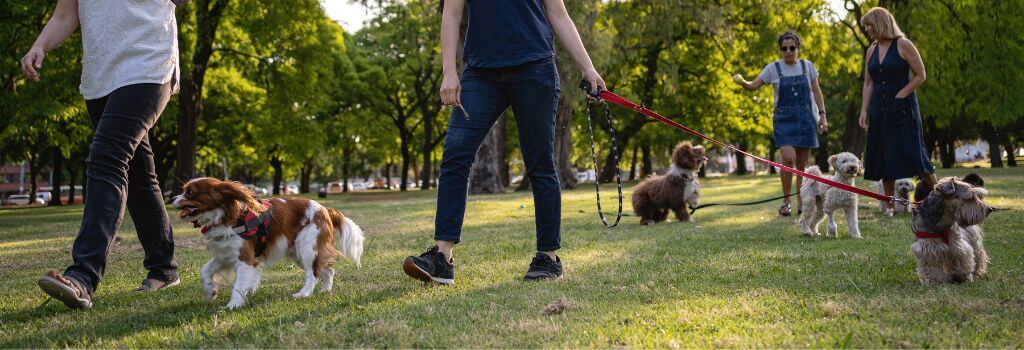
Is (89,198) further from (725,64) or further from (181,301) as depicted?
(725,64)

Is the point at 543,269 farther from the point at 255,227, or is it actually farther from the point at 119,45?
the point at 119,45

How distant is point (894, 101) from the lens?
7.27 meters

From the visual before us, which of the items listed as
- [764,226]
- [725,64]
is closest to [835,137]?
[725,64]

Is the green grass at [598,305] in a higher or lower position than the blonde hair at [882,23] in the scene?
lower

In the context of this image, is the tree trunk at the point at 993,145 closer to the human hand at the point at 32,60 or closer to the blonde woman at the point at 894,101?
the blonde woman at the point at 894,101

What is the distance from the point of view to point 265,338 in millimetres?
3068

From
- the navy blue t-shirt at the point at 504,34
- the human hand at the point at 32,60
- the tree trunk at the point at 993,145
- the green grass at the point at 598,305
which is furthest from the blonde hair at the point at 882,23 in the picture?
the tree trunk at the point at 993,145

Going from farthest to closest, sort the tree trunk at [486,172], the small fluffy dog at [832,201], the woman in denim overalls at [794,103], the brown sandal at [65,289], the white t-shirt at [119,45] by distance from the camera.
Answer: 1. the tree trunk at [486,172]
2. the woman in denim overalls at [794,103]
3. the small fluffy dog at [832,201]
4. the white t-shirt at [119,45]
5. the brown sandal at [65,289]

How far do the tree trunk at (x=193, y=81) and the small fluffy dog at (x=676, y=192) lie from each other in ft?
47.6

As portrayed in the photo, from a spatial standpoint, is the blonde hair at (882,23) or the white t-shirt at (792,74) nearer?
the blonde hair at (882,23)

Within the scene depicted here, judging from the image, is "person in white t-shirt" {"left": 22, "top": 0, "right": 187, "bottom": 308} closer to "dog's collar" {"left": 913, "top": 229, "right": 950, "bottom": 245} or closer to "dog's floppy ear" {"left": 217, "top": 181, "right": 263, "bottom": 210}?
"dog's floppy ear" {"left": 217, "top": 181, "right": 263, "bottom": 210}

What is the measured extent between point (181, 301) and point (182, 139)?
704 inches

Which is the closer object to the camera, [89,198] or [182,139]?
[89,198]

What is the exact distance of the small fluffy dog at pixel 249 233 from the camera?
3.96 metres
